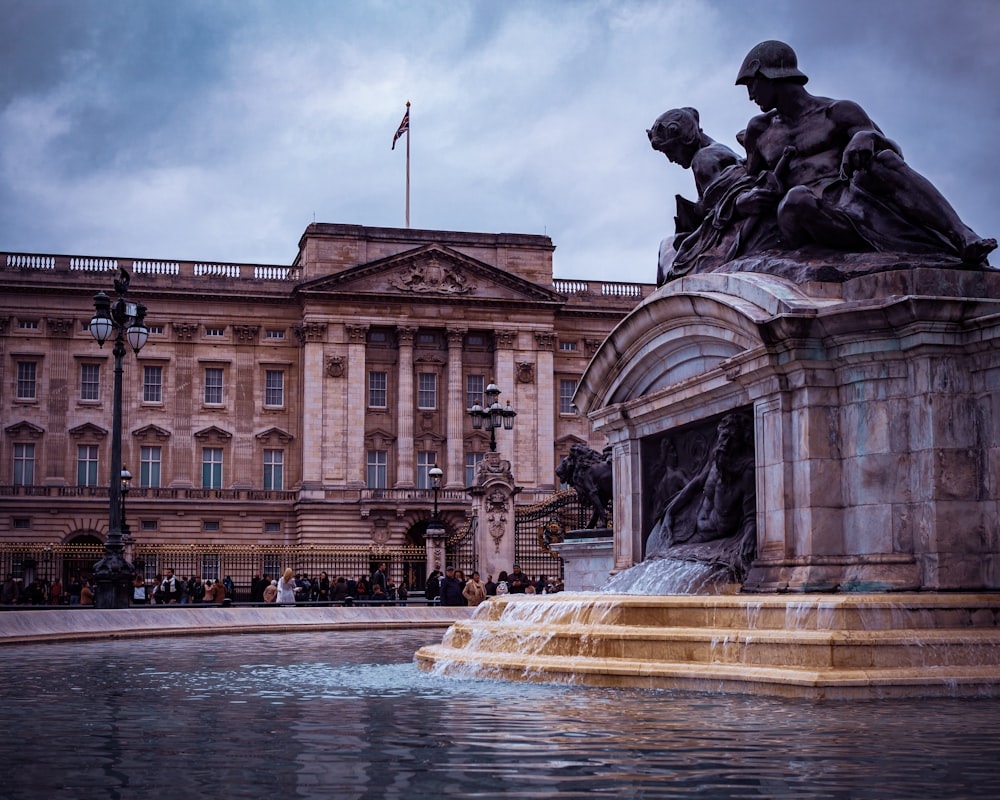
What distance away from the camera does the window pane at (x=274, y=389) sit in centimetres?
6234

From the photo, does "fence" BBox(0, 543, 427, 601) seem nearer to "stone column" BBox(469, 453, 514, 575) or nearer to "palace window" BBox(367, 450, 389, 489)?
"palace window" BBox(367, 450, 389, 489)

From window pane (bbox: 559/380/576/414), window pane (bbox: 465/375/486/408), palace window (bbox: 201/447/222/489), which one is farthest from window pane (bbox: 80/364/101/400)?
window pane (bbox: 559/380/576/414)

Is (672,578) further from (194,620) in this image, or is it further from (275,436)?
(275,436)

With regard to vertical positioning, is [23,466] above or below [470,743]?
above

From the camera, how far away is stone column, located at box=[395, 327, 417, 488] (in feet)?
202

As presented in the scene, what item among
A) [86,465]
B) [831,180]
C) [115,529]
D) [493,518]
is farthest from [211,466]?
[831,180]

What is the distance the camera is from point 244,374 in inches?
2450

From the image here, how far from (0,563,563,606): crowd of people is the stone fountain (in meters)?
13.4

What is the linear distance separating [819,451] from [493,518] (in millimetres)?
20689

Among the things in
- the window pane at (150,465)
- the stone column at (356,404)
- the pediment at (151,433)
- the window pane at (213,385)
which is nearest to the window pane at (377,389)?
the stone column at (356,404)

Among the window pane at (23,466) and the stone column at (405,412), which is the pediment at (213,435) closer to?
the window pane at (23,466)

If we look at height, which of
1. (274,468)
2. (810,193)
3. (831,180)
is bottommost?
(810,193)

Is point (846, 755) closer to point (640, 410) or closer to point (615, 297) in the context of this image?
point (640, 410)

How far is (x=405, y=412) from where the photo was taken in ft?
204
